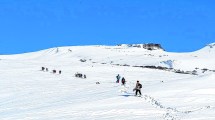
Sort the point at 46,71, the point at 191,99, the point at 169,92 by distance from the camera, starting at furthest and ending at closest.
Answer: the point at 46,71
the point at 169,92
the point at 191,99

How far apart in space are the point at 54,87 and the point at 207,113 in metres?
28.5

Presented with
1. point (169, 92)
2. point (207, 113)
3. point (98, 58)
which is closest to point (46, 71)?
point (169, 92)

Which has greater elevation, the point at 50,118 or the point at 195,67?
the point at 195,67

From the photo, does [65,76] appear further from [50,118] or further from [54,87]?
[50,118]

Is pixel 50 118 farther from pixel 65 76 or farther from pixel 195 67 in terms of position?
pixel 195 67

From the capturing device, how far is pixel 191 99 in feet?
119

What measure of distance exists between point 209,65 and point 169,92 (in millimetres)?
75281

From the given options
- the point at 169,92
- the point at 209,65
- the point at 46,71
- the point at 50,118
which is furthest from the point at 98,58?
the point at 50,118

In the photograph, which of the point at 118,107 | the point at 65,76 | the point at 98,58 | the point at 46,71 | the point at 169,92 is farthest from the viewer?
the point at 98,58

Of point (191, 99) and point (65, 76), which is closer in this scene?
point (191, 99)

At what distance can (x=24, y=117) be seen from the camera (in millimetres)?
32719

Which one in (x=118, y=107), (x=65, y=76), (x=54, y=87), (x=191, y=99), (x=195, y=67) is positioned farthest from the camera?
(x=195, y=67)

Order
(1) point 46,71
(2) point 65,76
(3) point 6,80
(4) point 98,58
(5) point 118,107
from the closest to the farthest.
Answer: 1. (5) point 118,107
2. (3) point 6,80
3. (2) point 65,76
4. (1) point 46,71
5. (4) point 98,58

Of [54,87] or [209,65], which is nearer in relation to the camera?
[54,87]
